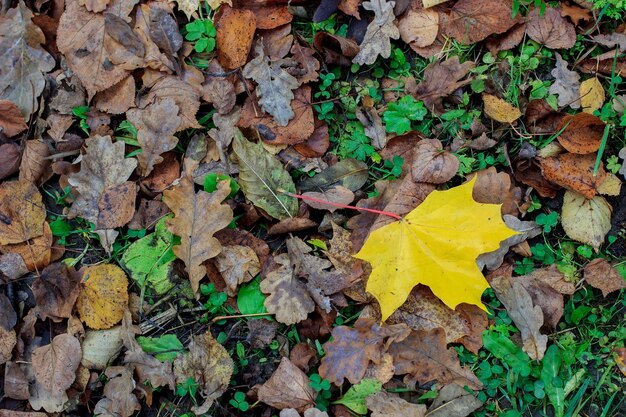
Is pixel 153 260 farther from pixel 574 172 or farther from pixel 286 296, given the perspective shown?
pixel 574 172

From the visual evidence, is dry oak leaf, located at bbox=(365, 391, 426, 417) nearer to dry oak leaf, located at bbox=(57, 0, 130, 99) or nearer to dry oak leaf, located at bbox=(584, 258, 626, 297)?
dry oak leaf, located at bbox=(584, 258, 626, 297)

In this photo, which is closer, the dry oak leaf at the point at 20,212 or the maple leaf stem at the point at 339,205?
the maple leaf stem at the point at 339,205

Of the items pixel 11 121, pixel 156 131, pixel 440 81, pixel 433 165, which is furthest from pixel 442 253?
pixel 11 121

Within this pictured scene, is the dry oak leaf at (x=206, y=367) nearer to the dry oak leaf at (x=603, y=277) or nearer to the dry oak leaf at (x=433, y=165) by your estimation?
the dry oak leaf at (x=433, y=165)

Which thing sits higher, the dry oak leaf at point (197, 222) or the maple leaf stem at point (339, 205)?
the maple leaf stem at point (339, 205)

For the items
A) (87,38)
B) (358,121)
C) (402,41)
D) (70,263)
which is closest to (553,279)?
(358,121)

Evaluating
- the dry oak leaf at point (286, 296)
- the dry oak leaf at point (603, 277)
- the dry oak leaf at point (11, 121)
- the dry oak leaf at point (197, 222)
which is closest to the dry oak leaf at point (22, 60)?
the dry oak leaf at point (11, 121)

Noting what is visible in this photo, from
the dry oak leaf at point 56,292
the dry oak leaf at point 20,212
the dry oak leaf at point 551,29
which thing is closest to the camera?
the dry oak leaf at point 56,292
